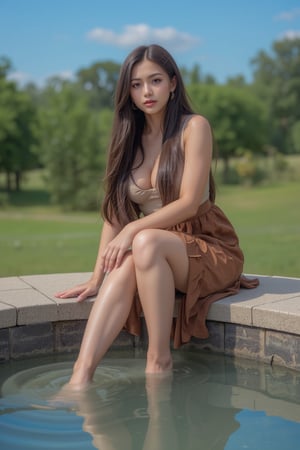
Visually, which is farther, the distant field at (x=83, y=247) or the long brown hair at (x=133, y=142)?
the distant field at (x=83, y=247)

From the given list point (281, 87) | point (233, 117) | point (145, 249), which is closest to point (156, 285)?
point (145, 249)

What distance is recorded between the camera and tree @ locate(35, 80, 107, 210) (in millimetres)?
28547

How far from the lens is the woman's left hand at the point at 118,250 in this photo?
3084 mm

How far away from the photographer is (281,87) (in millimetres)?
59906

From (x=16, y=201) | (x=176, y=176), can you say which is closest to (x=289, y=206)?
(x=16, y=201)

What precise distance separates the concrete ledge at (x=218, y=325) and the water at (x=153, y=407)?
76 mm

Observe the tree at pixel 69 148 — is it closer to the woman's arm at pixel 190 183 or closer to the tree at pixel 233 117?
the tree at pixel 233 117

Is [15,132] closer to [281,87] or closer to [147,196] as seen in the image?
[281,87]

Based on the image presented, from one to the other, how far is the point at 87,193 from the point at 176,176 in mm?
23906

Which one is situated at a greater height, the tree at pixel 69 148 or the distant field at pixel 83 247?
the tree at pixel 69 148

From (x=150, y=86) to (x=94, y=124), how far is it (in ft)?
91.5

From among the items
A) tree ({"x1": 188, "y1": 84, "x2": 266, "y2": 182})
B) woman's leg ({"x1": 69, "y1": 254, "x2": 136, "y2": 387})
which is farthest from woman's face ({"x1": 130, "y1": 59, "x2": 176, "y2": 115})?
tree ({"x1": 188, "y1": 84, "x2": 266, "y2": 182})

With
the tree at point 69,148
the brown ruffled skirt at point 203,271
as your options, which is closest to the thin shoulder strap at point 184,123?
the brown ruffled skirt at point 203,271

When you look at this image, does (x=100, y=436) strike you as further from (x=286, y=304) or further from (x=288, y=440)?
(x=286, y=304)
